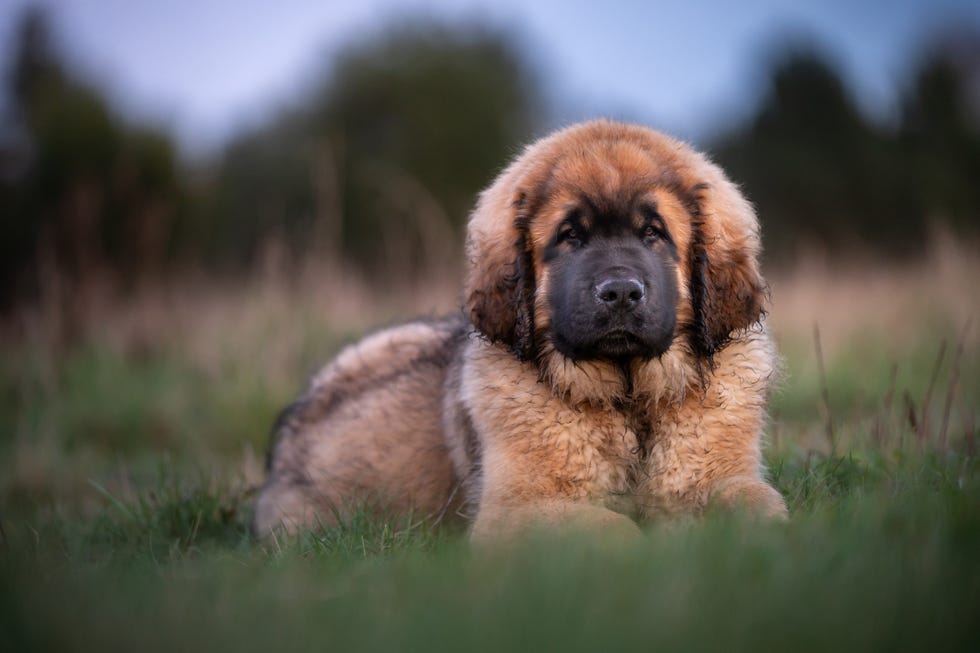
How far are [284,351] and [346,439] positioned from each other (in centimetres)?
379

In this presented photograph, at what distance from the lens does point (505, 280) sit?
3867mm

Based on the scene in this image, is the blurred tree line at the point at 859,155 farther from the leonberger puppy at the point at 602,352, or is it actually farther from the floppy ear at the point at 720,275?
the leonberger puppy at the point at 602,352

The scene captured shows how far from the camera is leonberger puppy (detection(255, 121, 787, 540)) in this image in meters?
3.51

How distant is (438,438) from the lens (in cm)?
435

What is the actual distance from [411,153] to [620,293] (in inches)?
723

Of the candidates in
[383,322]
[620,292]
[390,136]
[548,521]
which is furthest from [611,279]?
[390,136]

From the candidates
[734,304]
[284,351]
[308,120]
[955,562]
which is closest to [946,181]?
[308,120]

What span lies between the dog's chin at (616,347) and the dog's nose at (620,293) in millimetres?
119

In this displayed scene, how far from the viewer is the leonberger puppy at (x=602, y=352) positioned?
3506 millimetres

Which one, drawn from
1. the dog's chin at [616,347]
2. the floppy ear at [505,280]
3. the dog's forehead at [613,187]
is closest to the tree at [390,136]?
the floppy ear at [505,280]

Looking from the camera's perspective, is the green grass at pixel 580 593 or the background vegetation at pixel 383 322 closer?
the green grass at pixel 580 593

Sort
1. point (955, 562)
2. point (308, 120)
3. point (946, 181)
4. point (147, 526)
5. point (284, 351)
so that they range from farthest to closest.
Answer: point (308, 120) → point (946, 181) → point (284, 351) → point (147, 526) → point (955, 562)

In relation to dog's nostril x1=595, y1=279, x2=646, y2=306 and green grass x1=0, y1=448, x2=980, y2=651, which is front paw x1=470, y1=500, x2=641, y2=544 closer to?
green grass x1=0, y1=448, x2=980, y2=651

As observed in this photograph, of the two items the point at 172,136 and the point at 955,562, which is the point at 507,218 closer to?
the point at 955,562
